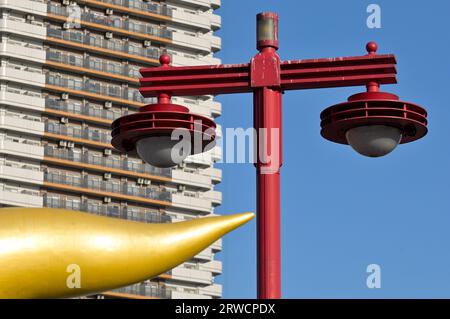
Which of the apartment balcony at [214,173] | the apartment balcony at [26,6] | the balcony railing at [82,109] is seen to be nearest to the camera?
the apartment balcony at [26,6]

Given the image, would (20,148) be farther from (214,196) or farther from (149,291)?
(214,196)

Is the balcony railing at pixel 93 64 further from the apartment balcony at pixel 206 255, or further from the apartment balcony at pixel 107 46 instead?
the apartment balcony at pixel 206 255

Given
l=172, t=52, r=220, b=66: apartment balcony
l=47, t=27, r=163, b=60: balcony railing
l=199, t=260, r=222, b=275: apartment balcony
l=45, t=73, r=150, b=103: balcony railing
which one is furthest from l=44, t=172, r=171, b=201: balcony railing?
l=47, t=27, r=163, b=60: balcony railing

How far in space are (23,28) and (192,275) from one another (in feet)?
87.7

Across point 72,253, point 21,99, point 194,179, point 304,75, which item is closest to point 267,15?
point 304,75

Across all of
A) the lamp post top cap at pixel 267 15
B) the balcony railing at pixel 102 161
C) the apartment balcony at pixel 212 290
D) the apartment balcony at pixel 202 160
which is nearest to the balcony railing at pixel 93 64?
the balcony railing at pixel 102 161

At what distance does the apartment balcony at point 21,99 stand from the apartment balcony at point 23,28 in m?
5.01

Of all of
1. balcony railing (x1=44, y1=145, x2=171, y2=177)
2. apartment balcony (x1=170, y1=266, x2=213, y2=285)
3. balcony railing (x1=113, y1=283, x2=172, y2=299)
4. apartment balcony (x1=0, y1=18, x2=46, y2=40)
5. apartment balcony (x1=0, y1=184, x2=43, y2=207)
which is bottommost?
balcony railing (x1=113, y1=283, x2=172, y2=299)

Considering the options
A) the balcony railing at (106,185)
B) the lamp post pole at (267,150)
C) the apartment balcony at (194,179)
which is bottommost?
the lamp post pole at (267,150)

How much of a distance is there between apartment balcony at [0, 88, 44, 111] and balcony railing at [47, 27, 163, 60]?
19.9 ft

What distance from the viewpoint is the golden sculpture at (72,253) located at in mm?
18641

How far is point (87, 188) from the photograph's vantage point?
14125 centimetres

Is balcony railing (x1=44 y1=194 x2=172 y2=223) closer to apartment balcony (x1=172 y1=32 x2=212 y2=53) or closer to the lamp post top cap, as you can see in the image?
apartment balcony (x1=172 y1=32 x2=212 y2=53)

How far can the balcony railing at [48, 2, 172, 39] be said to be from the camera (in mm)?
143625
